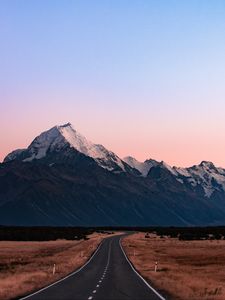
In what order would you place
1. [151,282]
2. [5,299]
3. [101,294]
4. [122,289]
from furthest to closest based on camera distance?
[151,282] → [122,289] → [101,294] → [5,299]

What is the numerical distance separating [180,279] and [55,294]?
44.0 feet

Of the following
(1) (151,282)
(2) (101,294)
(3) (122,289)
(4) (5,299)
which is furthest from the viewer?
(1) (151,282)

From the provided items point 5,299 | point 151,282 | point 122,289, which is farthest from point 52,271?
point 5,299

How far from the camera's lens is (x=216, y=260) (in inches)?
2820

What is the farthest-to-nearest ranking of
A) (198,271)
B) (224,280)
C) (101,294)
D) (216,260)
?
(216,260)
(198,271)
(224,280)
(101,294)

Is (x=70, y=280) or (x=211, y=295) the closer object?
(x=211, y=295)

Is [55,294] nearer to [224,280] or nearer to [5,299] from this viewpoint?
[5,299]

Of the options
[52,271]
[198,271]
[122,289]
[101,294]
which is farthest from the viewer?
[198,271]

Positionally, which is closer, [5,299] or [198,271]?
[5,299]

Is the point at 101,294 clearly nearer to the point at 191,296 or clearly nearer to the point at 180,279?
the point at 191,296

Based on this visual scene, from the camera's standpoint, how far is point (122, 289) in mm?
35094

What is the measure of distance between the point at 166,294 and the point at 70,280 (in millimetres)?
11066

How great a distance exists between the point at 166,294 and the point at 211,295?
2410 mm

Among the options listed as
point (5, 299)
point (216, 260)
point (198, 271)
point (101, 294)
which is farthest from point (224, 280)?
point (216, 260)
